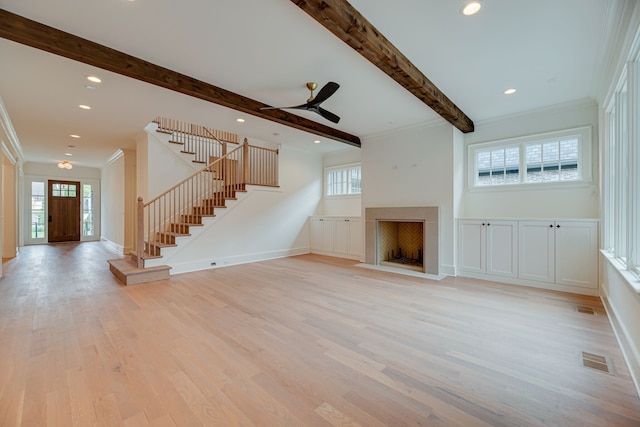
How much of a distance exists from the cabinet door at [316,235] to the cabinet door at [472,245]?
3666 mm

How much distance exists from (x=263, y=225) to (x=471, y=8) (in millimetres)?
5597

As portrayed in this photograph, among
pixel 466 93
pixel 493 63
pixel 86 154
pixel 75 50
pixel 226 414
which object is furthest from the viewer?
pixel 86 154

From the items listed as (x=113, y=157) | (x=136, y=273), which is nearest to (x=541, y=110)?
(x=136, y=273)

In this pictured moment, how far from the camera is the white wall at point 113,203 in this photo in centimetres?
783

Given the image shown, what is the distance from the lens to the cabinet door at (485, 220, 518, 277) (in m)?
4.47

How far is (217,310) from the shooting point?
3338 millimetres

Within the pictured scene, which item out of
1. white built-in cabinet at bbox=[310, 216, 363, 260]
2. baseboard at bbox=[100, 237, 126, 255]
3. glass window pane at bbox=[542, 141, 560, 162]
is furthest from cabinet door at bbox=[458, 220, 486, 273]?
baseboard at bbox=[100, 237, 126, 255]

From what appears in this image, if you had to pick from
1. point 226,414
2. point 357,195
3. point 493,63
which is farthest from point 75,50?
point 357,195

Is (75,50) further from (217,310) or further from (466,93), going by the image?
(466,93)

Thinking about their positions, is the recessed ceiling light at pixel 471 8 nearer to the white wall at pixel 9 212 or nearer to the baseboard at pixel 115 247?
the baseboard at pixel 115 247

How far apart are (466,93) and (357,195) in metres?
3.85

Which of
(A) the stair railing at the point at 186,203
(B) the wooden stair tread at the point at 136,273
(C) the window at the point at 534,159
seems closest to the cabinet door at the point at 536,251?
(C) the window at the point at 534,159

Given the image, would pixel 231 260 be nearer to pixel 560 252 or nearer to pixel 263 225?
pixel 263 225

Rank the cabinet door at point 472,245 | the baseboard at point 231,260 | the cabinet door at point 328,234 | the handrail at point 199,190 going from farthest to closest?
1. the cabinet door at point 328,234
2. the handrail at point 199,190
3. the baseboard at point 231,260
4. the cabinet door at point 472,245
